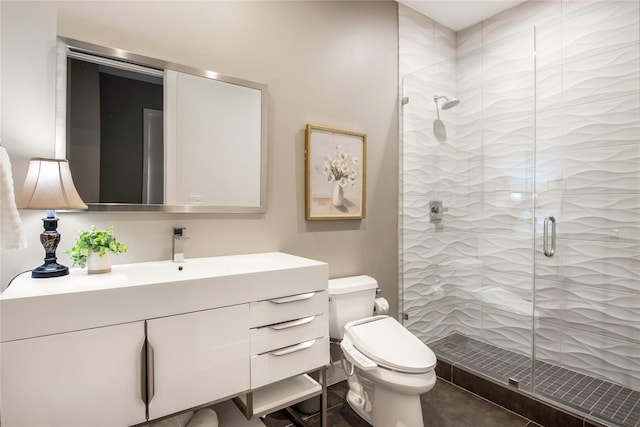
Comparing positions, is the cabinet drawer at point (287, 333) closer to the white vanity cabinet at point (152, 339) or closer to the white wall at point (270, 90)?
the white vanity cabinet at point (152, 339)

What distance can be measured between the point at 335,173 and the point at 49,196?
1.54 meters

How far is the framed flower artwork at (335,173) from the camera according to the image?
2.20 m

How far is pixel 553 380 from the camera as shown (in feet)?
7.04

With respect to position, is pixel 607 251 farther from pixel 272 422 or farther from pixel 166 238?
pixel 166 238

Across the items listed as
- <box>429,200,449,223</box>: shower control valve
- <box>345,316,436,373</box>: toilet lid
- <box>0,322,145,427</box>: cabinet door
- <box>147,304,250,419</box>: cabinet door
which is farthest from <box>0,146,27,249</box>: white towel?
<box>429,200,449,223</box>: shower control valve

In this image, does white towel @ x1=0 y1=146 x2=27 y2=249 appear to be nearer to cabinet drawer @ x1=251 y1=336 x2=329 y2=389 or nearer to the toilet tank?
cabinet drawer @ x1=251 y1=336 x2=329 y2=389

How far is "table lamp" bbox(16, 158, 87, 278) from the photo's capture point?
1248 millimetres

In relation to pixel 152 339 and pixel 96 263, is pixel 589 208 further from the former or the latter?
pixel 96 263

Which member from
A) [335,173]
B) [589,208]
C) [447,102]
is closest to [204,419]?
[335,173]

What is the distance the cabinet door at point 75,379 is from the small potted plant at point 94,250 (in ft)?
1.11

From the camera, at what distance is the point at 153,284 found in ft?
4.01

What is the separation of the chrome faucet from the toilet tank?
881 millimetres

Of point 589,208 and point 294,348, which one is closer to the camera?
point 294,348

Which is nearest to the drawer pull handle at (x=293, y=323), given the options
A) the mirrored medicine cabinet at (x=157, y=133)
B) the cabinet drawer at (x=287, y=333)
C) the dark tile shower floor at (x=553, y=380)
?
the cabinet drawer at (x=287, y=333)
